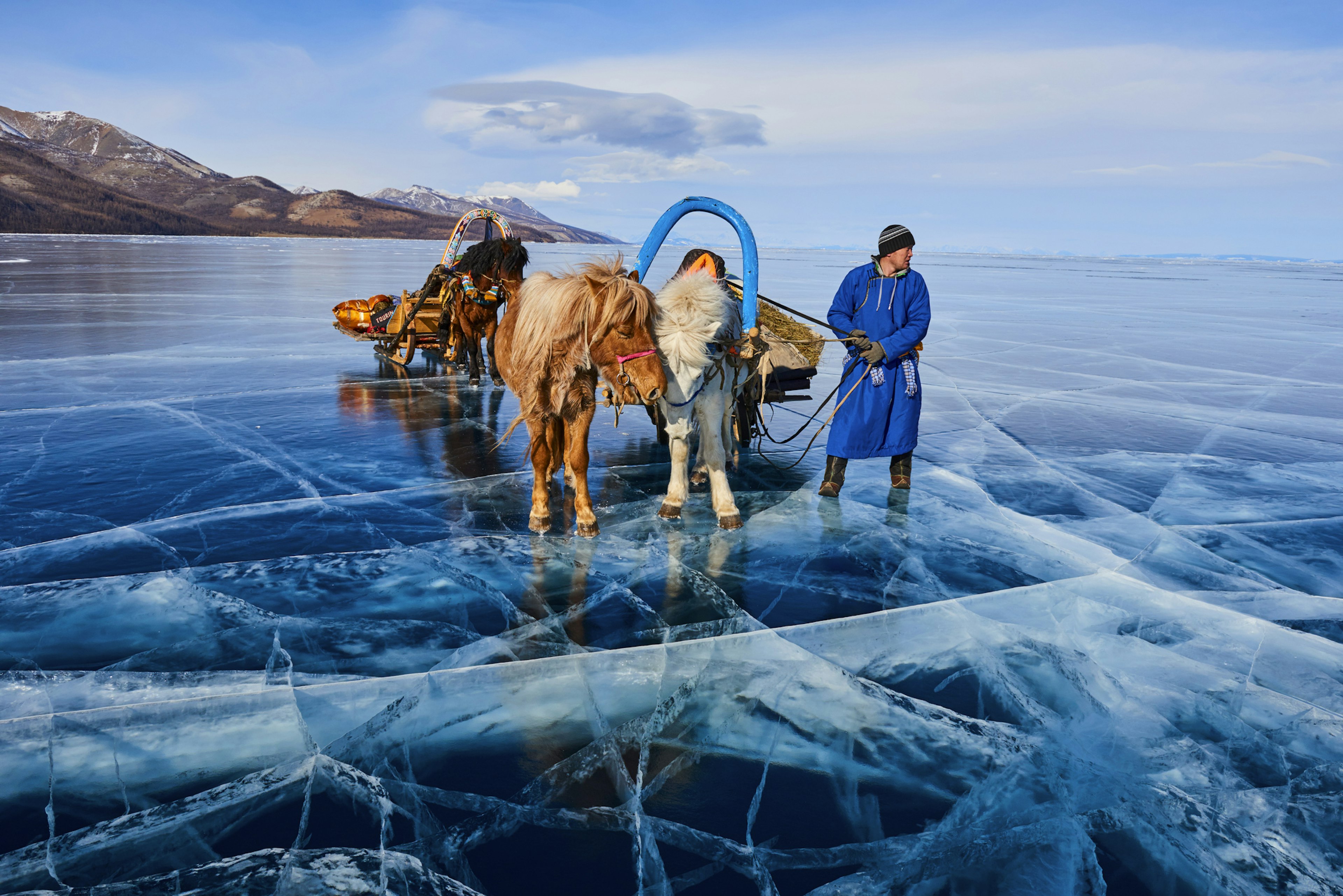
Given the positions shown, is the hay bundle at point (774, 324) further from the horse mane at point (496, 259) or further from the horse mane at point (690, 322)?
the horse mane at point (496, 259)

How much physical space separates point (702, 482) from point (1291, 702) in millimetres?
3801

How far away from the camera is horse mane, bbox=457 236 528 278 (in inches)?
293

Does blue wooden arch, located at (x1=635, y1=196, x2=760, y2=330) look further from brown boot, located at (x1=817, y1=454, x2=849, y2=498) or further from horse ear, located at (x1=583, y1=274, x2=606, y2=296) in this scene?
brown boot, located at (x1=817, y1=454, x2=849, y2=498)

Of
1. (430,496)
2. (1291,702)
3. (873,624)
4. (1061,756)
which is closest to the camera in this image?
(1061,756)

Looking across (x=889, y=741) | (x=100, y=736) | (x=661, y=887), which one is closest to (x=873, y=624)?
(x=889, y=741)

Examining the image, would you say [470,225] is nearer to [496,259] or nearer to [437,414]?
[496,259]

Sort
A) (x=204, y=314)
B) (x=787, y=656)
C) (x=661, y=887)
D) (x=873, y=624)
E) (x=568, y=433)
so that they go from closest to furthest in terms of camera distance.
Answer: (x=661, y=887) < (x=787, y=656) < (x=873, y=624) < (x=568, y=433) < (x=204, y=314)

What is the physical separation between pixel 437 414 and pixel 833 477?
15.5 feet

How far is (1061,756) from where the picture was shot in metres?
2.87

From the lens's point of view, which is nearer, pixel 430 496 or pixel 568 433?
pixel 568 433

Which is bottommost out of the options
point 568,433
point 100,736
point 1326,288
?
point 100,736

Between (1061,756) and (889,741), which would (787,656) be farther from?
(1061,756)

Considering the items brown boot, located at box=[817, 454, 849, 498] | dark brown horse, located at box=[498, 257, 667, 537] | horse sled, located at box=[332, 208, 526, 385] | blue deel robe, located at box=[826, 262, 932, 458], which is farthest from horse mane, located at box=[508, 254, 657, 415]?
horse sled, located at box=[332, 208, 526, 385]

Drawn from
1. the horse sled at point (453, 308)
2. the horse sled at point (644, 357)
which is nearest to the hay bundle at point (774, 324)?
the horse sled at point (644, 357)
